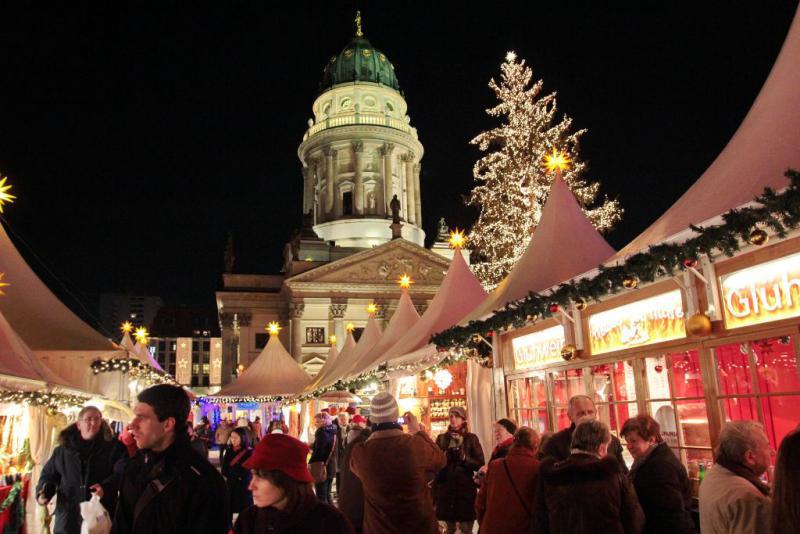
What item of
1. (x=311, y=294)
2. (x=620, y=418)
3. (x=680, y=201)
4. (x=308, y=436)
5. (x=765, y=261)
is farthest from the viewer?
(x=311, y=294)

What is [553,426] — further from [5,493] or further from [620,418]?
[5,493]

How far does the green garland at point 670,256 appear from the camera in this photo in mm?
4258

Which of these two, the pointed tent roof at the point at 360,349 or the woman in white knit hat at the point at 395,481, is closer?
the woman in white knit hat at the point at 395,481

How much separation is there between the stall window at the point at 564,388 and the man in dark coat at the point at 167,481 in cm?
630

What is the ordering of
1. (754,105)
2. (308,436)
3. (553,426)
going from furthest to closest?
(308,436) → (553,426) → (754,105)

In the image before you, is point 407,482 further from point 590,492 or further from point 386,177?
point 386,177

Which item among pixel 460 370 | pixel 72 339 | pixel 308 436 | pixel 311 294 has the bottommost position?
pixel 308 436

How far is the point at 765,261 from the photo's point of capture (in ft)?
15.9

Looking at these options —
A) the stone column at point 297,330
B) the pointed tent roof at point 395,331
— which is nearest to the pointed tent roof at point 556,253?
the pointed tent roof at point 395,331

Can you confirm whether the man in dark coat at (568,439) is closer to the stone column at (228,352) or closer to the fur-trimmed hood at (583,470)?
the fur-trimmed hood at (583,470)

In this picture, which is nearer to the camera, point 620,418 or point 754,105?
point 754,105

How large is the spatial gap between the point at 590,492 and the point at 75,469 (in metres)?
4.60

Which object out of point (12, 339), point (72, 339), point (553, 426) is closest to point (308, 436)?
point (72, 339)

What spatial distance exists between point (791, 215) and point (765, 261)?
74cm
